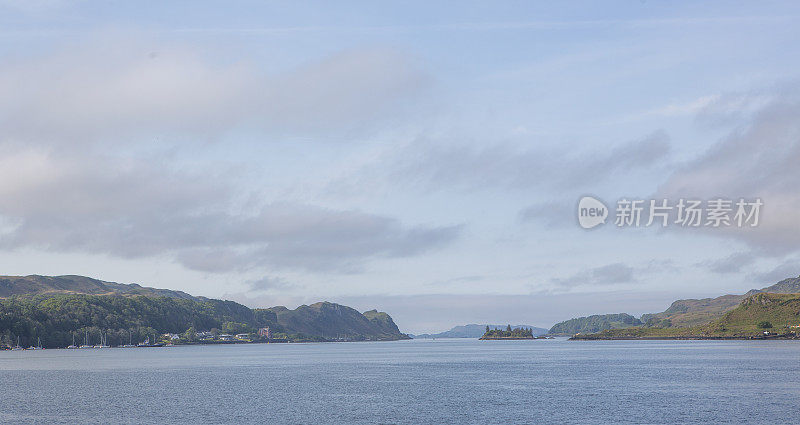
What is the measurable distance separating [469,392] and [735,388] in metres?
45.5

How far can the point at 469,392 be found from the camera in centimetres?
12200

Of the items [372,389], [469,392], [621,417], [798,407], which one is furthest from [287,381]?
Answer: [798,407]

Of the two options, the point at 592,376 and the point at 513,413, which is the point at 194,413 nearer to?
the point at 513,413

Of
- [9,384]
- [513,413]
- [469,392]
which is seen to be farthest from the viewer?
[9,384]

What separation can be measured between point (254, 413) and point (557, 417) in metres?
40.6

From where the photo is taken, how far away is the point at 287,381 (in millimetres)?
154500

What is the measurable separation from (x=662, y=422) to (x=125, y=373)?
149368 millimetres

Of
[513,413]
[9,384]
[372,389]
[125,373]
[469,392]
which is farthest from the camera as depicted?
[125,373]

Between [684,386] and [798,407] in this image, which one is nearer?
[798,407]

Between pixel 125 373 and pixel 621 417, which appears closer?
pixel 621 417

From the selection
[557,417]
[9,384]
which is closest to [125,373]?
[9,384]

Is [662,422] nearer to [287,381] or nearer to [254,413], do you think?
[254,413]

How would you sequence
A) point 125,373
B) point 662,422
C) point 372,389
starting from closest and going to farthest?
point 662,422, point 372,389, point 125,373

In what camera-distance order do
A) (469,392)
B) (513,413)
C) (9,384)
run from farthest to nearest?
(9,384) < (469,392) < (513,413)
